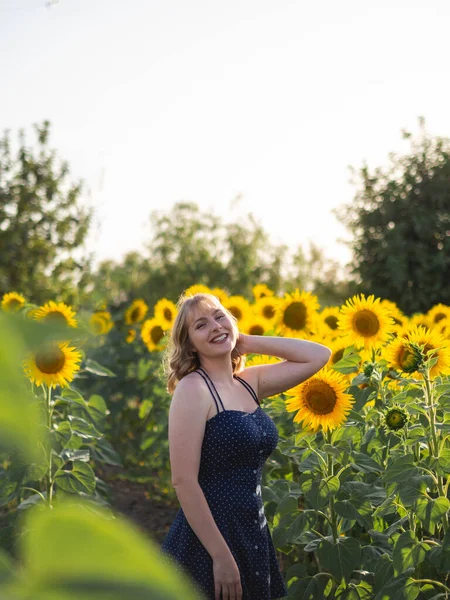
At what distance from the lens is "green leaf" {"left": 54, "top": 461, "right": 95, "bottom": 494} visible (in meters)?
3.60

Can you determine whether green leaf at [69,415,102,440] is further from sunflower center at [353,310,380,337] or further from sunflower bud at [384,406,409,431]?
sunflower bud at [384,406,409,431]

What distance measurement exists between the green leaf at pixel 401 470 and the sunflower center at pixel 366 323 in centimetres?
109

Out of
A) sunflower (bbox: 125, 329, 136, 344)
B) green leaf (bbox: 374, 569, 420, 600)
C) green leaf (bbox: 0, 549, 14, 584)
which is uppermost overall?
sunflower (bbox: 125, 329, 136, 344)

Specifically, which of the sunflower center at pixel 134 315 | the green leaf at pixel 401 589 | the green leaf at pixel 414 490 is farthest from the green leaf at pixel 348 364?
the sunflower center at pixel 134 315

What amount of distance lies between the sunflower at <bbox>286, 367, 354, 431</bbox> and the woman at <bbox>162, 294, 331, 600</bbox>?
16cm

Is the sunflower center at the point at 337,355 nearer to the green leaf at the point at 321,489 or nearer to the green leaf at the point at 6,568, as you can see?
the green leaf at the point at 321,489

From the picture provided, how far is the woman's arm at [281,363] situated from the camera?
3.38m

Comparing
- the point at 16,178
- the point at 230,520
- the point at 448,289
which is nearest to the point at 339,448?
the point at 230,520

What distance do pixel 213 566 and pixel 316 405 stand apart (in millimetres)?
786

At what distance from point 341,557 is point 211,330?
3.39 feet

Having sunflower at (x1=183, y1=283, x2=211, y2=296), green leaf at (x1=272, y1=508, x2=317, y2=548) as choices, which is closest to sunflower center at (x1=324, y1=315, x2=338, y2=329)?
sunflower at (x1=183, y1=283, x2=211, y2=296)

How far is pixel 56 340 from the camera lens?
208 millimetres

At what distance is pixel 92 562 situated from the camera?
0.18 m

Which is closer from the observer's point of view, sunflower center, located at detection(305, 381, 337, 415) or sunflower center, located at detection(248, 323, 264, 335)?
sunflower center, located at detection(305, 381, 337, 415)
